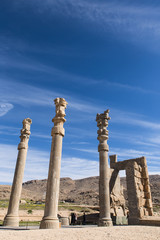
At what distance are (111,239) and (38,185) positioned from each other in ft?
383

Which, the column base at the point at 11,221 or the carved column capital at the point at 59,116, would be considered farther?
the column base at the point at 11,221

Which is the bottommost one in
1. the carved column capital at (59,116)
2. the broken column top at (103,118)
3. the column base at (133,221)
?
the column base at (133,221)

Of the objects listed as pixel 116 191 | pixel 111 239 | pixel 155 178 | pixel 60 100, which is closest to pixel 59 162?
pixel 60 100

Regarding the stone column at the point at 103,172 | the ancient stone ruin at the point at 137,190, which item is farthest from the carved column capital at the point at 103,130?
the ancient stone ruin at the point at 137,190

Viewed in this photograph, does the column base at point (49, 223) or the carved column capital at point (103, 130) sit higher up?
the carved column capital at point (103, 130)

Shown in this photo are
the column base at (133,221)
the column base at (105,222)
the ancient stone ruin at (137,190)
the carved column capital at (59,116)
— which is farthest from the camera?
the ancient stone ruin at (137,190)

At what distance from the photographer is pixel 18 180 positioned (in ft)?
46.5

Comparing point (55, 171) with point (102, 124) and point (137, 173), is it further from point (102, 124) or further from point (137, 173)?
point (137, 173)

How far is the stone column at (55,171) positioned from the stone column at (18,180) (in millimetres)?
4547

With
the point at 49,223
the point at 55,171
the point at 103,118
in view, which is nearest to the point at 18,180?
the point at 55,171

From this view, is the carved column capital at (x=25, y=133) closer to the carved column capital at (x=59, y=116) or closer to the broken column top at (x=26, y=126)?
the broken column top at (x=26, y=126)

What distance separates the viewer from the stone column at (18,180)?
1295 centimetres

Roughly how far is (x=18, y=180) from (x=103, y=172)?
640 centimetres

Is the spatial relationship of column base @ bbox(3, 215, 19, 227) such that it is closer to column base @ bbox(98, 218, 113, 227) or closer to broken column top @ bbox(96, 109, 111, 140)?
column base @ bbox(98, 218, 113, 227)
